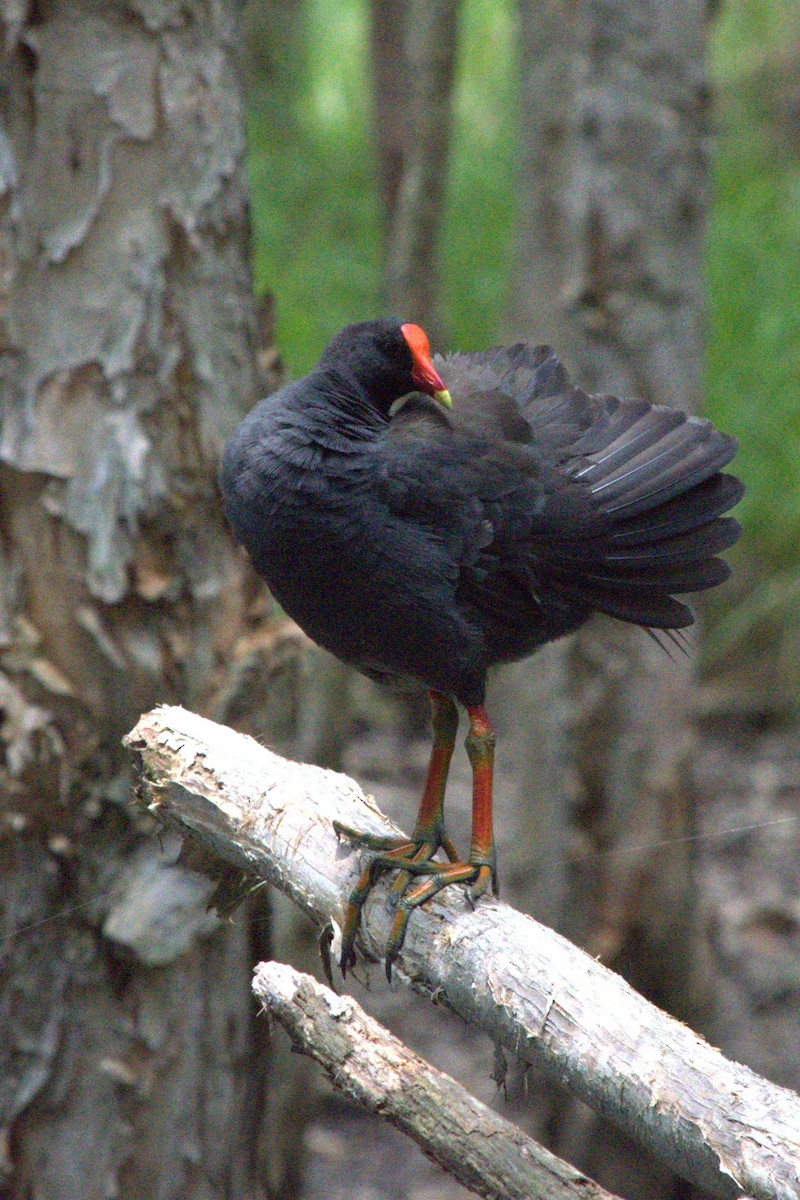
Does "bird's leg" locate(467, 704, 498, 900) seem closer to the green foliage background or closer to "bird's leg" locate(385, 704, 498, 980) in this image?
"bird's leg" locate(385, 704, 498, 980)

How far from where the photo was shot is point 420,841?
2.61 metres

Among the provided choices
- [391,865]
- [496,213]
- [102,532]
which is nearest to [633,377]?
[102,532]

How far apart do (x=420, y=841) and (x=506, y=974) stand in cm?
58

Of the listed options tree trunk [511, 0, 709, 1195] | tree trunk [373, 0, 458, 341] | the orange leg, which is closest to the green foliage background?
tree trunk [373, 0, 458, 341]

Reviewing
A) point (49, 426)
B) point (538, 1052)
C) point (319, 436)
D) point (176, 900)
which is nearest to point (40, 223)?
point (49, 426)

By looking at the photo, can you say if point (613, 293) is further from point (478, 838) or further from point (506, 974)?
point (506, 974)

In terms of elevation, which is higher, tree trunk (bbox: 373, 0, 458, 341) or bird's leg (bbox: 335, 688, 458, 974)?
tree trunk (bbox: 373, 0, 458, 341)

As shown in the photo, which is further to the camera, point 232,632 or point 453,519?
point 232,632

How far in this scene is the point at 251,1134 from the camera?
351 cm

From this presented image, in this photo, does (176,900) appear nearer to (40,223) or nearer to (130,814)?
(130,814)

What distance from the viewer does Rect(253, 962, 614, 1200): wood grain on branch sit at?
1.88m

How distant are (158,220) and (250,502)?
50.6 inches

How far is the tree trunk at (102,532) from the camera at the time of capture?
323 cm

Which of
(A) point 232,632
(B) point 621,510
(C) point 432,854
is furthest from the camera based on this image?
(A) point 232,632
